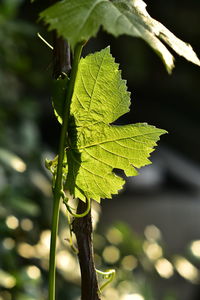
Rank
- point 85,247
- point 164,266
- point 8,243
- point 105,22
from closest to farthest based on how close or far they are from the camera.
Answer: point 105,22 < point 85,247 < point 8,243 < point 164,266

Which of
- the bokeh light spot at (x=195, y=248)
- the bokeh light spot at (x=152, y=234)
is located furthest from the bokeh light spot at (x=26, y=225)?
the bokeh light spot at (x=195, y=248)

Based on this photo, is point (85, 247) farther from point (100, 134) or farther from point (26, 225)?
point (26, 225)

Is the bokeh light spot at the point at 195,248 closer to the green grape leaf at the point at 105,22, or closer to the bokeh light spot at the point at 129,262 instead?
the bokeh light spot at the point at 129,262

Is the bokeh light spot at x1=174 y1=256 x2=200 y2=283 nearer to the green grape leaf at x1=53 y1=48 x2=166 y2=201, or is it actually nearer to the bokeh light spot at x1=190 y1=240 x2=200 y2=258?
the bokeh light spot at x1=190 y1=240 x2=200 y2=258

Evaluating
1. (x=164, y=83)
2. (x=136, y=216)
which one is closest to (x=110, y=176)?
(x=136, y=216)

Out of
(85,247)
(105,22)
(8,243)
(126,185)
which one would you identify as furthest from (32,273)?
(126,185)

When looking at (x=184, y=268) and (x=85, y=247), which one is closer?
(x=85, y=247)
